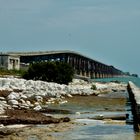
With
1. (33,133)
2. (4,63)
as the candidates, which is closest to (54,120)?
(33,133)

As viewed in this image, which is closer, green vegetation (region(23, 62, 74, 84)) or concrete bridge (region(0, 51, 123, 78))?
green vegetation (region(23, 62, 74, 84))

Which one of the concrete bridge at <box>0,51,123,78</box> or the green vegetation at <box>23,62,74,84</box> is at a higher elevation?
the concrete bridge at <box>0,51,123,78</box>

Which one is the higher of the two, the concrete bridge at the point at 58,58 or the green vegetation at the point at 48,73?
the concrete bridge at the point at 58,58

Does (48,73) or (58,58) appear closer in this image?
(48,73)

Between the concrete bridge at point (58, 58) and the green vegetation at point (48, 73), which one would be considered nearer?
the green vegetation at point (48, 73)

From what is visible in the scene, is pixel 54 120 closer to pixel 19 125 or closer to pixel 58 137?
pixel 19 125

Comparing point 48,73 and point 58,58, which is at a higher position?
point 58,58

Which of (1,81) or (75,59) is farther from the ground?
(75,59)

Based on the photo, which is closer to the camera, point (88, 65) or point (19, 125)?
point (19, 125)

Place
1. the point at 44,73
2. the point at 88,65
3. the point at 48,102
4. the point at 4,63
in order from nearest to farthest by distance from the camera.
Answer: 1. the point at 48,102
2. the point at 44,73
3. the point at 4,63
4. the point at 88,65

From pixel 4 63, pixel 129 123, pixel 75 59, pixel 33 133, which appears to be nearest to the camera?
pixel 33 133

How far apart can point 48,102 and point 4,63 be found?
8365cm

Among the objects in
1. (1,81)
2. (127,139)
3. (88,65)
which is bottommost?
(127,139)

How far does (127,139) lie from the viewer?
18.0 m
